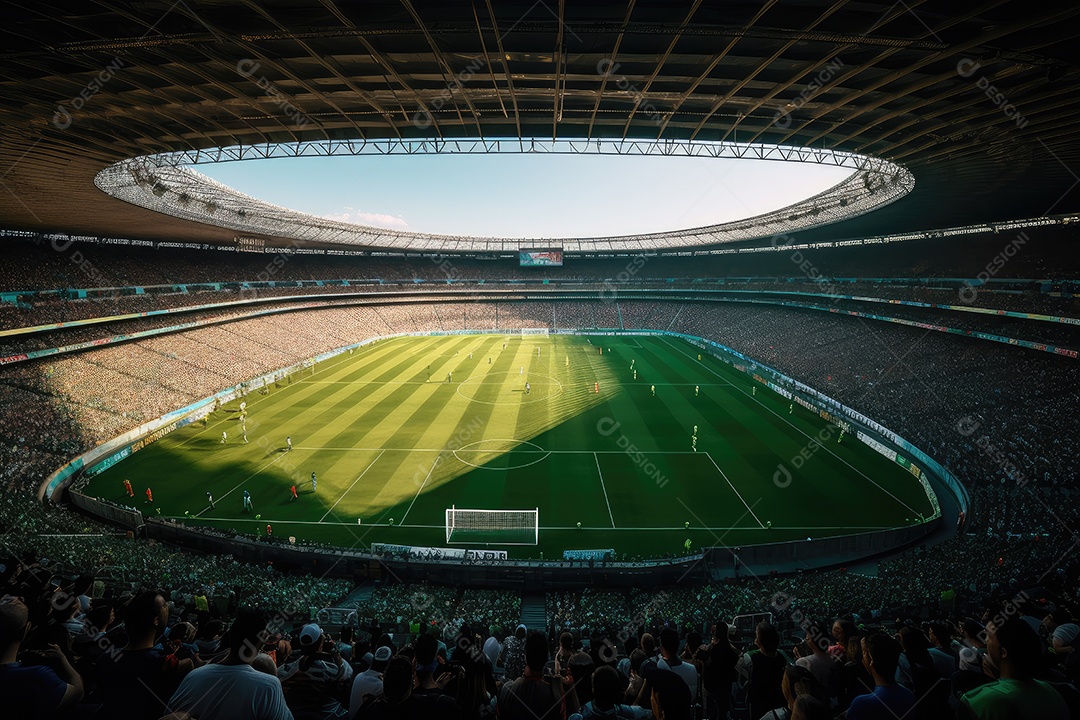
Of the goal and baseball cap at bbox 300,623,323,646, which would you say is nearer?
baseball cap at bbox 300,623,323,646

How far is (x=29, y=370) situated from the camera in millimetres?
29297

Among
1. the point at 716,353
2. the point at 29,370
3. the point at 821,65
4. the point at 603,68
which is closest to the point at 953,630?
the point at 821,65

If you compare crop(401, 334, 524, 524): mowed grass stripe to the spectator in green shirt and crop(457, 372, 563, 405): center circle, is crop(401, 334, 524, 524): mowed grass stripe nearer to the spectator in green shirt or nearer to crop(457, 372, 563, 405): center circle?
crop(457, 372, 563, 405): center circle

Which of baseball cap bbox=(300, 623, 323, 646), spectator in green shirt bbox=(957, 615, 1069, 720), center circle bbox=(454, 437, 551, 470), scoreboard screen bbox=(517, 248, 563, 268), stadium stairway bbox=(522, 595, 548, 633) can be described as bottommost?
stadium stairway bbox=(522, 595, 548, 633)

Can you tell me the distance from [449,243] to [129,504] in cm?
5566

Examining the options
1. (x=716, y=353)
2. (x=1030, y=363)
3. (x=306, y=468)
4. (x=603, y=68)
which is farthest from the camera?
(x=716, y=353)

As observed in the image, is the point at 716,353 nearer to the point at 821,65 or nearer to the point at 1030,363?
the point at 1030,363

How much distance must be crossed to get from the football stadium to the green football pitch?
0.24 meters

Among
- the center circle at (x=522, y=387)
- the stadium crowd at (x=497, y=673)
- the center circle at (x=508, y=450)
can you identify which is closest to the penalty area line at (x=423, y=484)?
the center circle at (x=508, y=450)

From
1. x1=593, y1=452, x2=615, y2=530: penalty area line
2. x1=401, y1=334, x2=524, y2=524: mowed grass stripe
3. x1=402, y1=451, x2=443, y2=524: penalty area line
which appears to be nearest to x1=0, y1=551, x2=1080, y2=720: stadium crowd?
x1=593, y1=452, x2=615, y2=530: penalty area line

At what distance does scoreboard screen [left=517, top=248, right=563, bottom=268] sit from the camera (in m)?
79.4

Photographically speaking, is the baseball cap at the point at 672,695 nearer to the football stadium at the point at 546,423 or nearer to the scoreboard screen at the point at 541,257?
the football stadium at the point at 546,423

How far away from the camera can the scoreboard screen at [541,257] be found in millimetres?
79438

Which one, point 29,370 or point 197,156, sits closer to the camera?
point 197,156
